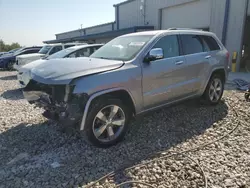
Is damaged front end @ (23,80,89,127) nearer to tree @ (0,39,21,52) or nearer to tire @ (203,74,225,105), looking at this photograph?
tire @ (203,74,225,105)

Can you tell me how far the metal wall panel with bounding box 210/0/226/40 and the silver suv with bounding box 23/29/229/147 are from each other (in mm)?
9592

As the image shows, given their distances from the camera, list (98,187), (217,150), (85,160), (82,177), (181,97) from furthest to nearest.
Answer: (181,97) < (217,150) < (85,160) < (82,177) < (98,187)

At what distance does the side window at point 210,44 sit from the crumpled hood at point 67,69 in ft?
8.45

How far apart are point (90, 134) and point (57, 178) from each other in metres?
0.78

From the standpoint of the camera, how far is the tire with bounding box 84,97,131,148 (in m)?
3.26

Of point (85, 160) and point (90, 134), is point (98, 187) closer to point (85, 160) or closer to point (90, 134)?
point (85, 160)

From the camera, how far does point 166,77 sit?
13.3 feet

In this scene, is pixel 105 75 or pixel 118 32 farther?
pixel 118 32

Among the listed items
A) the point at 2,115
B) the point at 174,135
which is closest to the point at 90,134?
the point at 174,135

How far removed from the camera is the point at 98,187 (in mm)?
2629

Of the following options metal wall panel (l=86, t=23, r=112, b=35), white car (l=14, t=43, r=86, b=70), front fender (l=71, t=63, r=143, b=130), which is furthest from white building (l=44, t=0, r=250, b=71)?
front fender (l=71, t=63, r=143, b=130)

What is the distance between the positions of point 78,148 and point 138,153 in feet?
3.23

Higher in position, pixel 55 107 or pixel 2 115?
pixel 55 107

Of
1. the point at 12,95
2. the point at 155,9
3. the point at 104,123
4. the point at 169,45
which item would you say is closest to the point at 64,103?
the point at 104,123
